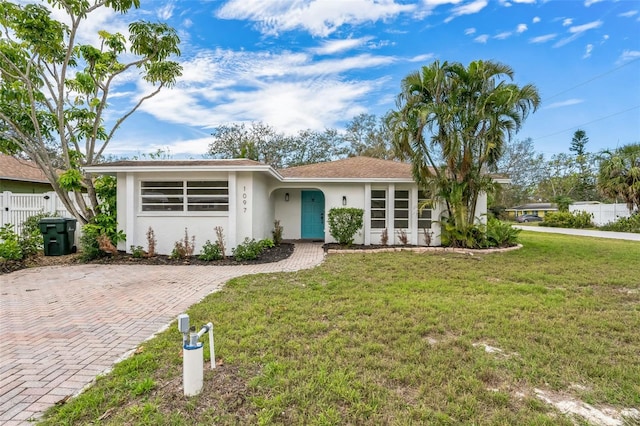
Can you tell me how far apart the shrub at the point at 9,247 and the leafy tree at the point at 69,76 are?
5.03 feet

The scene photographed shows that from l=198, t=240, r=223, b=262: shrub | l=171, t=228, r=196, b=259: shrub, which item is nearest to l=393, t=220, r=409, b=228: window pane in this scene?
l=198, t=240, r=223, b=262: shrub

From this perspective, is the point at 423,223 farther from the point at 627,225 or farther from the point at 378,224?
the point at 627,225

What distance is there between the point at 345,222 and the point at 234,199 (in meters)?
3.81

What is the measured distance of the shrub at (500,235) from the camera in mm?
11008

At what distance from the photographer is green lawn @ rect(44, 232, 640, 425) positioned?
236 cm

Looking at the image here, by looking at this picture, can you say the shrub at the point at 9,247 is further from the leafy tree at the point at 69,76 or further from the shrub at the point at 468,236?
the shrub at the point at 468,236

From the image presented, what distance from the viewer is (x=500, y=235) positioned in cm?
1115

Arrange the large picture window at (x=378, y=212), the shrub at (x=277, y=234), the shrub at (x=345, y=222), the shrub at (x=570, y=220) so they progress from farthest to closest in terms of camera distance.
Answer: the shrub at (x=570, y=220)
the shrub at (x=277, y=234)
the large picture window at (x=378, y=212)
the shrub at (x=345, y=222)

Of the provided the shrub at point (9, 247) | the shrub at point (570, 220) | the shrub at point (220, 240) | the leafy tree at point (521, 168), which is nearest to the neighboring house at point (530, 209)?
the leafy tree at point (521, 168)

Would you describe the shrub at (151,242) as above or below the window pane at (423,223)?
below

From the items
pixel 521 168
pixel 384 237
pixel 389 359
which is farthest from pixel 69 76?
pixel 521 168

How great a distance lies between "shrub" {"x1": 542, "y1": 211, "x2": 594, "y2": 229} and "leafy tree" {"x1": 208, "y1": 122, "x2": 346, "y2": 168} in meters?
18.4

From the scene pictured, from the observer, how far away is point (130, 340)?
12.1 feet

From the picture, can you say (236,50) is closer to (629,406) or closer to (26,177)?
(26,177)
